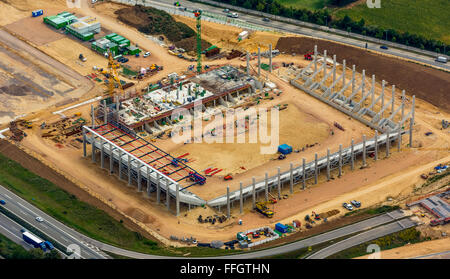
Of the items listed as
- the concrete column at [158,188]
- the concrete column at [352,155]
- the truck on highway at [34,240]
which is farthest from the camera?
the concrete column at [352,155]

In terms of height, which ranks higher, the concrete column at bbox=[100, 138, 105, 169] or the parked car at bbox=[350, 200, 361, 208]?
the concrete column at bbox=[100, 138, 105, 169]

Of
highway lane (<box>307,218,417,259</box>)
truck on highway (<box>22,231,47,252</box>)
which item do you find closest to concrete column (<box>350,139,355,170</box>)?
highway lane (<box>307,218,417,259</box>)

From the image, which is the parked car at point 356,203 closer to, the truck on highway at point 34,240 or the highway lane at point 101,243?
the highway lane at point 101,243

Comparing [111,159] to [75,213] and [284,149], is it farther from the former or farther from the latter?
[284,149]

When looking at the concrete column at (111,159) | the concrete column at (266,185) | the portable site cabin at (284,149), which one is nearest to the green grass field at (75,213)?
the concrete column at (111,159)

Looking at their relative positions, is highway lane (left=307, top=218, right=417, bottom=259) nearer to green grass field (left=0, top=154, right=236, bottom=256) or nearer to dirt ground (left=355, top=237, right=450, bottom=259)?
dirt ground (left=355, top=237, right=450, bottom=259)

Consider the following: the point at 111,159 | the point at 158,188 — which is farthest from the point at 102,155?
the point at 158,188
